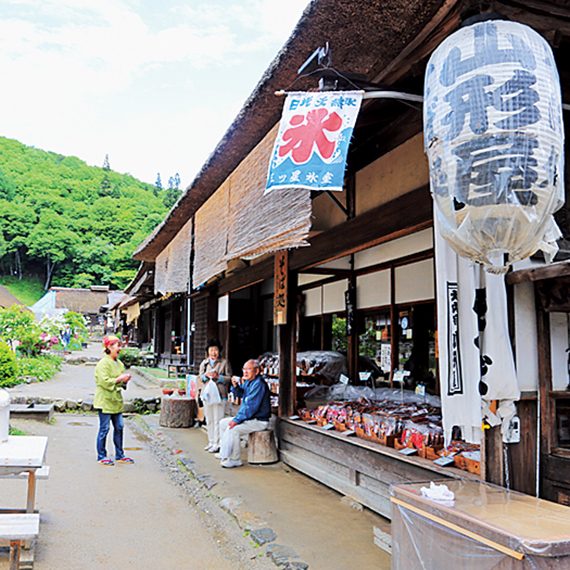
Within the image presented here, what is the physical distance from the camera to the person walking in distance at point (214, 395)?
9.17 meters

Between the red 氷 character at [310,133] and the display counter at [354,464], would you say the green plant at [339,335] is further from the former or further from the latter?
the red 氷 character at [310,133]

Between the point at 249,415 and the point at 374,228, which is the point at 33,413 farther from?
the point at 374,228

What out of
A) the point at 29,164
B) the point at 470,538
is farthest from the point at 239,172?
the point at 29,164

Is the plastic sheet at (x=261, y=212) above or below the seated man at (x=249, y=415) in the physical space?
above

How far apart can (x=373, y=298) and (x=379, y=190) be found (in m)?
2.55

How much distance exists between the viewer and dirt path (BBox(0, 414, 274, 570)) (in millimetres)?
4738

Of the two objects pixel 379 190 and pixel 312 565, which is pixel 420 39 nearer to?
pixel 379 190

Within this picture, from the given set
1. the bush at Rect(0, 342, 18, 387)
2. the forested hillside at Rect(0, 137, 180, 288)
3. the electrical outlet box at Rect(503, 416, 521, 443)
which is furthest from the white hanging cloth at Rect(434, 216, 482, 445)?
the forested hillside at Rect(0, 137, 180, 288)

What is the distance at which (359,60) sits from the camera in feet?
13.8

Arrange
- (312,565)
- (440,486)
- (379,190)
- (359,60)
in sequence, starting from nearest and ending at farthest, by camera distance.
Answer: (440,486), (359,60), (312,565), (379,190)

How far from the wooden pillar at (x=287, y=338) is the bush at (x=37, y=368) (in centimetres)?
1229

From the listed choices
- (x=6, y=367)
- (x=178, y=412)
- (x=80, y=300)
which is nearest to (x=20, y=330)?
(x=6, y=367)

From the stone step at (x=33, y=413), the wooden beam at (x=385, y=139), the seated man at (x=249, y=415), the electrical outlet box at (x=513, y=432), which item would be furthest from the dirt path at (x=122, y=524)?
the wooden beam at (x=385, y=139)

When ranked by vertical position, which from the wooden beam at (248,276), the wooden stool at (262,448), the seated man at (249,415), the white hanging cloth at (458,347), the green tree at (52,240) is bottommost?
the wooden stool at (262,448)
